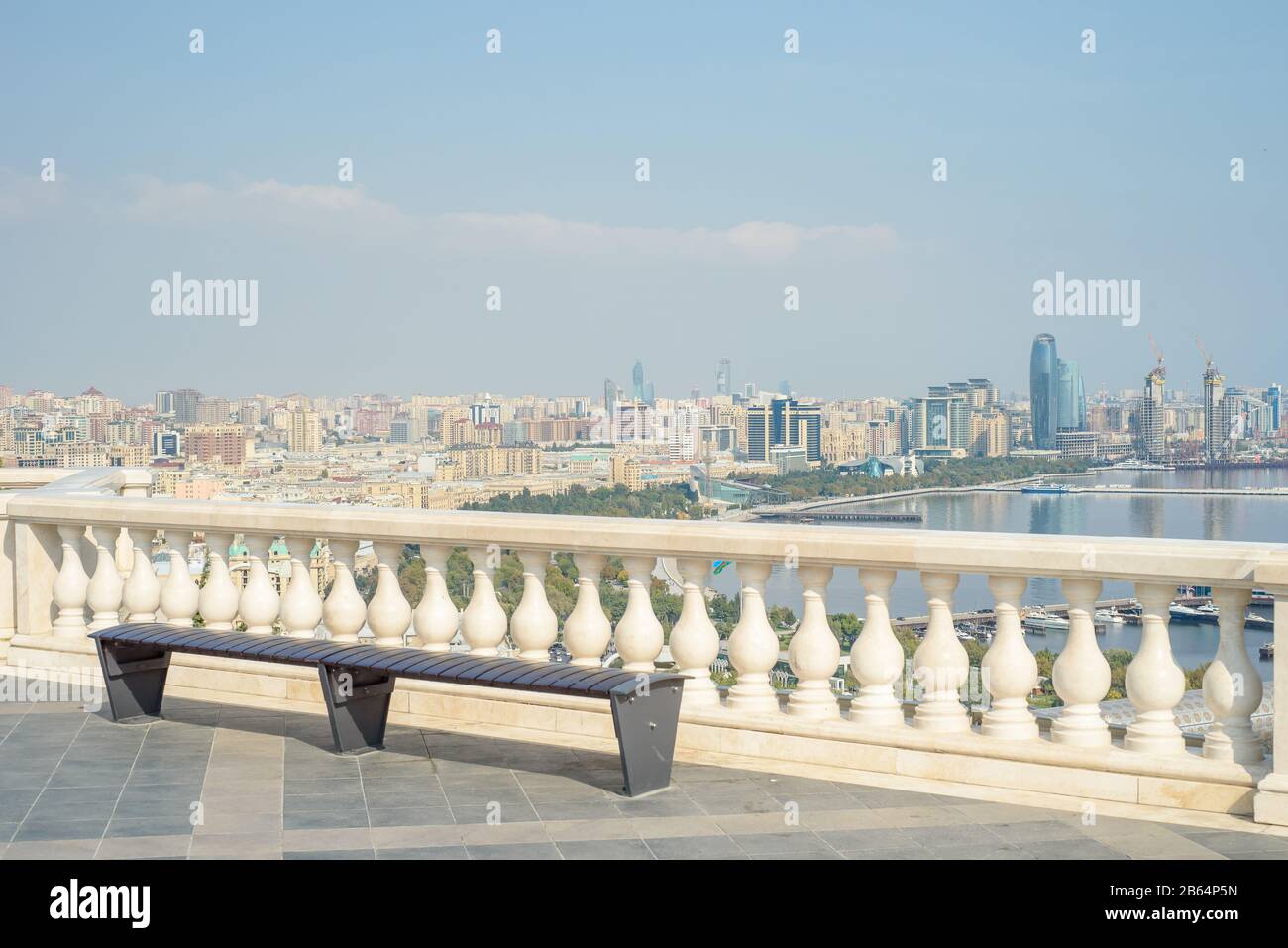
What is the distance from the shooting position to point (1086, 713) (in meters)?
5.93

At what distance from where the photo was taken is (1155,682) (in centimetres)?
568

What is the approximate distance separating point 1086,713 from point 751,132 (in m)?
118

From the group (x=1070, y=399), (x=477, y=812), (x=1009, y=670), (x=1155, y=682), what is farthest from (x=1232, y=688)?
(x=1070, y=399)

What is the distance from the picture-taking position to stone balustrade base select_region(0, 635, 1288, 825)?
18.6ft

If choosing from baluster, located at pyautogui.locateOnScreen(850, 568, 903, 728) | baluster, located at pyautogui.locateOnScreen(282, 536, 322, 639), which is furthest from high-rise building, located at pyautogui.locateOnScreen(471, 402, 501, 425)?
baluster, located at pyautogui.locateOnScreen(850, 568, 903, 728)

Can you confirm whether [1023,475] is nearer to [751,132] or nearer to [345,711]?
[345,711]

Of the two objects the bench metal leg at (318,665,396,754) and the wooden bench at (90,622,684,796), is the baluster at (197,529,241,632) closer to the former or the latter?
the wooden bench at (90,622,684,796)

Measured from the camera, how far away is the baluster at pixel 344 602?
7.75 meters

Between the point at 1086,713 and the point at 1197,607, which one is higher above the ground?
the point at 1197,607

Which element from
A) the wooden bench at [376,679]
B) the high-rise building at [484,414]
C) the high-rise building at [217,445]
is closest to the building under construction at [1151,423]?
the high-rise building at [217,445]

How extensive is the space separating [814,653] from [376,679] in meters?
2.32

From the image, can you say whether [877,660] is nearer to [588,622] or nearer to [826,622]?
[826,622]

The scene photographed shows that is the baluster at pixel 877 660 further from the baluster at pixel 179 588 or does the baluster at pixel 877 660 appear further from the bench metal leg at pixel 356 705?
the baluster at pixel 179 588
